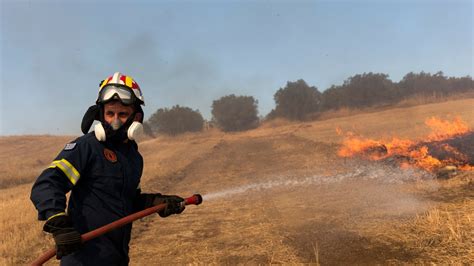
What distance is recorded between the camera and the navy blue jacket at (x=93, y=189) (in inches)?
106

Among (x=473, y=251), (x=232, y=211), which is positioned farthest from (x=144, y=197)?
→ (x=232, y=211)

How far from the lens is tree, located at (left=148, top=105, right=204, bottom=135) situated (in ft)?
214

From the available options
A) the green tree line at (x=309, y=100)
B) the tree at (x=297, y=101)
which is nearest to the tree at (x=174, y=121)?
the green tree line at (x=309, y=100)

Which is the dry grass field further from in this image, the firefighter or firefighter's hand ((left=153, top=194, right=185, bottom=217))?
the firefighter

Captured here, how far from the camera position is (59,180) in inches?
106

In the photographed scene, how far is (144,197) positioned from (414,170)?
10211 millimetres

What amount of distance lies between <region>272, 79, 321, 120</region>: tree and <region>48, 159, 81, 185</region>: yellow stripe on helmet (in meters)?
60.5

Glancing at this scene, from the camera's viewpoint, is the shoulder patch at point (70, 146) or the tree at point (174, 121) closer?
the shoulder patch at point (70, 146)

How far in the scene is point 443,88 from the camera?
60.6m

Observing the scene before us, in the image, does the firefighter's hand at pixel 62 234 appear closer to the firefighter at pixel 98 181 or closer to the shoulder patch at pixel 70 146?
the firefighter at pixel 98 181

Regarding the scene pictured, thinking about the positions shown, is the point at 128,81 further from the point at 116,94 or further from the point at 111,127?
the point at 111,127

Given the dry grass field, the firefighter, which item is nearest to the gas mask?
the firefighter

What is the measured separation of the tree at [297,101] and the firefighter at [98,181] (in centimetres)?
5996

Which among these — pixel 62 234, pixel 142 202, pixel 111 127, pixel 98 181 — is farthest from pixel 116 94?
pixel 62 234
